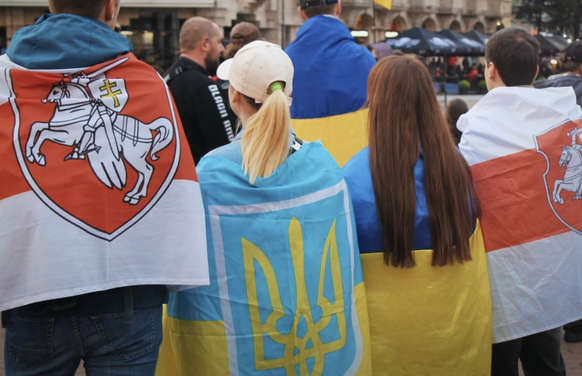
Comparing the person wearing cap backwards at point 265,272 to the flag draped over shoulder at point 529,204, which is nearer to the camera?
the person wearing cap backwards at point 265,272

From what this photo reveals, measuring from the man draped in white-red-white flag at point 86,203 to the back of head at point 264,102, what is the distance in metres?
0.36

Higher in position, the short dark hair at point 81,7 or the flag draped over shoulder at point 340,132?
the short dark hair at point 81,7

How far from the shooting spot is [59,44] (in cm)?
216

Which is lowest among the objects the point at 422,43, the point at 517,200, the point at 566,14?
the point at 422,43

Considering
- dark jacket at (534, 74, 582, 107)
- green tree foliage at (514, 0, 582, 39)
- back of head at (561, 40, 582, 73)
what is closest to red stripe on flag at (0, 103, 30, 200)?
dark jacket at (534, 74, 582, 107)

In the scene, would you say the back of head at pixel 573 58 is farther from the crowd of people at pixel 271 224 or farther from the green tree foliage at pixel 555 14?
the green tree foliage at pixel 555 14

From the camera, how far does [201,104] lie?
4844mm

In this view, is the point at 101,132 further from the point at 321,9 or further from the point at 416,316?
the point at 321,9

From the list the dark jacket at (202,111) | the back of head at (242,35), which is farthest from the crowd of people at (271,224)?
the back of head at (242,35)

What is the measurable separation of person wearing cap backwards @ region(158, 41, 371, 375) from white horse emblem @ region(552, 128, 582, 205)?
1.20m

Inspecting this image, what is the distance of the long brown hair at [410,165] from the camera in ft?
9.18

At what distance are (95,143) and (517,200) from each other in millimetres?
1834

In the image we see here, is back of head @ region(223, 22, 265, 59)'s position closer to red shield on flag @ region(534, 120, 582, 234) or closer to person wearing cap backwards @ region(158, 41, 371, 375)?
red shield on flag @ region(534, 120, 582, 234)

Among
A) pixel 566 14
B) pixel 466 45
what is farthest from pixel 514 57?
pixel 566 14
